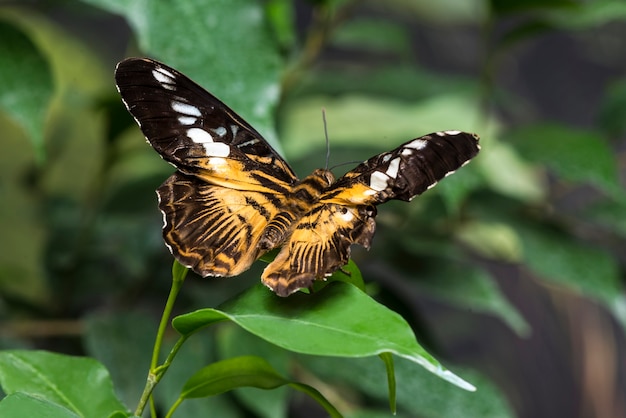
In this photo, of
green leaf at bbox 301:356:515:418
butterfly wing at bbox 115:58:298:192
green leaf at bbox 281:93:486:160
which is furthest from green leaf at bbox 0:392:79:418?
green leaf at bbox 281:93:486:160

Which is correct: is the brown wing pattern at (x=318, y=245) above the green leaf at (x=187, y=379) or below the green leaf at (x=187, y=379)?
above

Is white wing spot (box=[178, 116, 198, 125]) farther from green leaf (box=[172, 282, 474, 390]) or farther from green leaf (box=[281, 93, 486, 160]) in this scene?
green leaf (box=[281, 93, 486, 160])

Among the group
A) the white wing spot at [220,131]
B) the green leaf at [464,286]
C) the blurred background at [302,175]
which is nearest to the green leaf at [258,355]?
the blurred background at [302,175]

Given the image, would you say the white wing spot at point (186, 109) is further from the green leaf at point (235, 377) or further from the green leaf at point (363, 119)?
the green leaf at point (363, 119)

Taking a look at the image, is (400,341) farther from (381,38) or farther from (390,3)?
(390,3)

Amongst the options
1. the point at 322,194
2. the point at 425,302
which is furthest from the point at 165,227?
the point at 425,302

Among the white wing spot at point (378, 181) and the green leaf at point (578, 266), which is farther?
the green leaf at point (578, 266)

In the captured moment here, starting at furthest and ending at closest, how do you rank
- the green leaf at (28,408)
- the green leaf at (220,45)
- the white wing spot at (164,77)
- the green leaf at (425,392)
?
the green leaf at (425,392), the green leaf at (220,45), the white wing spot at (164,77), the green leaf at (28,408)

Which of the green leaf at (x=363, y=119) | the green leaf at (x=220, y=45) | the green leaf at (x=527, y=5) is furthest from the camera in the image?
the green leaf at (x=363, y=119)
